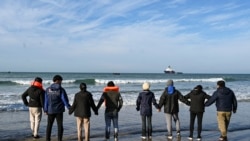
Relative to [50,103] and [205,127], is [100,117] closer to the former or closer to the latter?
[205,127]

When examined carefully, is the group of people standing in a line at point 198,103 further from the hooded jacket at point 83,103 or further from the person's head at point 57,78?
the person's head at point 57,78

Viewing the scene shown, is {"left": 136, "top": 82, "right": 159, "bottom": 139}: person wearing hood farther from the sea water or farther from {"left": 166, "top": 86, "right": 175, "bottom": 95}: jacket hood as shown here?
the sea water

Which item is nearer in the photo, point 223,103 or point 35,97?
point 223,103

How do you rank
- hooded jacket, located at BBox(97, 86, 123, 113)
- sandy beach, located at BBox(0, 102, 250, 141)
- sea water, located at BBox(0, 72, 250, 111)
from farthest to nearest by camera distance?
sea water, located at BBox(0, 72, 250, 111), sandy beach, located at BBox(0, 102, 250, 141), hooded jacket, located at BBox(97, 86, 123, 113)

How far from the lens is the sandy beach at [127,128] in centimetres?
998

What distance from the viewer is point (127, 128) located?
11.8 m

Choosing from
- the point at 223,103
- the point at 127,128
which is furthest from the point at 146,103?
the point at 127,128

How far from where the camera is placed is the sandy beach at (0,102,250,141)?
32.8ft

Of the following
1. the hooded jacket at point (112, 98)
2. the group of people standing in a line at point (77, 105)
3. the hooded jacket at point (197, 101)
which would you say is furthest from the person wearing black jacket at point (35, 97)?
the hooded jacket at point (197, 101)

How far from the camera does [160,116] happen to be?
1495 centimetres

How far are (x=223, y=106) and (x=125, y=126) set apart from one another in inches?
167

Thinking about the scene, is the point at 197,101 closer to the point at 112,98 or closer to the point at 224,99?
the point at 224,99

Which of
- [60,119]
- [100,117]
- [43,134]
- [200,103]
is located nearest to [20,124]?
[43,134]

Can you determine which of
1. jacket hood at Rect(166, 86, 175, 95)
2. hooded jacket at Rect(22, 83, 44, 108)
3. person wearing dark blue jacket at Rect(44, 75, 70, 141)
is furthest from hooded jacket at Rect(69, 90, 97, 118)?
jacket hood at Rect(166, 86, 175, 95)
